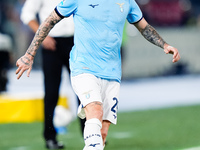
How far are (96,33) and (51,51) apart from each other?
1.88 m

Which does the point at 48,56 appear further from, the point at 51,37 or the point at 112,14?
the point at 112,14

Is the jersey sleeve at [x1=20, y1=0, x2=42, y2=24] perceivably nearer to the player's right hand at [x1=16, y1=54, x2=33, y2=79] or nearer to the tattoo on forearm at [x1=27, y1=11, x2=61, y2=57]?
the tattoo on forearm at [x1=27, y1=11, x2=61, y2=57]

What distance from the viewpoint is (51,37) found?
671cm

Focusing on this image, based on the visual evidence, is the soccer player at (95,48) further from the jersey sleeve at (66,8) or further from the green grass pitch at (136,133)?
the green grass pitch at (136,133)

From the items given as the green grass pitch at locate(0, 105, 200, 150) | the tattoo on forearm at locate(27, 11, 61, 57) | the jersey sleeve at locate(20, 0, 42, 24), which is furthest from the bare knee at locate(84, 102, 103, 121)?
the jersey sleeve at locate(20, 0, 42, 24)

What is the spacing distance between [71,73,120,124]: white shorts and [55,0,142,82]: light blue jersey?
2.2 inches

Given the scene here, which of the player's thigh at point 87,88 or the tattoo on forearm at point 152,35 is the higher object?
the tattoo on forearm at point 152,35

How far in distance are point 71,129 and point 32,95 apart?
1.60 m

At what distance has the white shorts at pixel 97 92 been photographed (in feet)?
15.6

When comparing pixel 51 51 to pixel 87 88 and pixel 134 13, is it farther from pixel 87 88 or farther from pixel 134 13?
pixel 87 88

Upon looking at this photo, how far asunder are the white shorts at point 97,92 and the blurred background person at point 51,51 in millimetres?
1818

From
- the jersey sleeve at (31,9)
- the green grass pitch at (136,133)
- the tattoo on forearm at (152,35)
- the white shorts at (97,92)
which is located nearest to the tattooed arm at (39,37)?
the white shorts at (97,92)

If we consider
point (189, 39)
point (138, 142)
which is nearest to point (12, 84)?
point (189, 39)

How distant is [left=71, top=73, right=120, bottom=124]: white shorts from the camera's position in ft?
15.6
